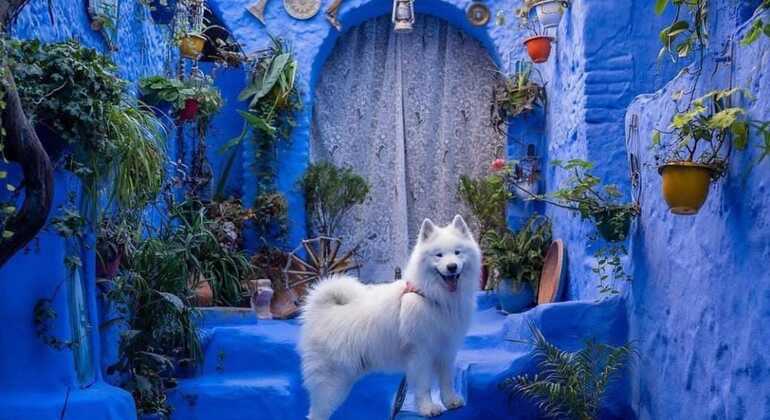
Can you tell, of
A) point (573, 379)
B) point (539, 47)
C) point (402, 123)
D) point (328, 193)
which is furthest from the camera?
point (402, 123)

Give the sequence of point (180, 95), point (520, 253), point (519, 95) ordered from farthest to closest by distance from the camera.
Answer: point (519, 95), point (520, 253), point (180, 95)

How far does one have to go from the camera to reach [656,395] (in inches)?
180

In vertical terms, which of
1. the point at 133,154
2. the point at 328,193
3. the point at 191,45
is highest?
the point at 191,45

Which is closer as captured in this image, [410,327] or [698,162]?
[698,162]

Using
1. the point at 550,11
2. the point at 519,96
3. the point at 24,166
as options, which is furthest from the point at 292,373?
the point at 550,11

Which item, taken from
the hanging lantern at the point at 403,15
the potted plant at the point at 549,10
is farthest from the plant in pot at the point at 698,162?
the hanging lantern at the point at 403,15

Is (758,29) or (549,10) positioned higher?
(549,10)

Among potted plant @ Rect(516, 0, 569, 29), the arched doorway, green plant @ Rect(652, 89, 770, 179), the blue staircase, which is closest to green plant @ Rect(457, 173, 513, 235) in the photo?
the arched doorway

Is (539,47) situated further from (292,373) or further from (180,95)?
(292,373)

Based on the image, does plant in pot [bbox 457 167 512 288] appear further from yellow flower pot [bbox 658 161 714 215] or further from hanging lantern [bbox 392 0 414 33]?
yellow flower pot [bbox 658 161 714 215]

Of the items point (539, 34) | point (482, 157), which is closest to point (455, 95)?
point (482, 157)

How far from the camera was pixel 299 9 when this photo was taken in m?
9.30

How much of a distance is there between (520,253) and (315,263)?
6.93ft

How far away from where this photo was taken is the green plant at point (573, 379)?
190 inches
